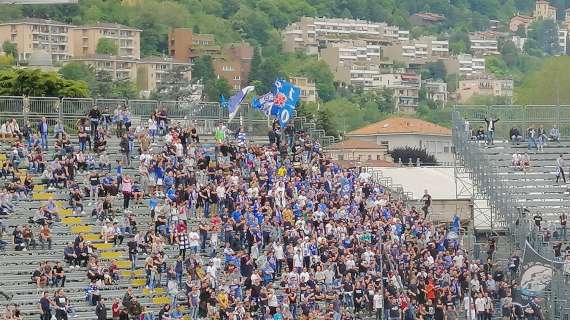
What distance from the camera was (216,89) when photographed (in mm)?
167500

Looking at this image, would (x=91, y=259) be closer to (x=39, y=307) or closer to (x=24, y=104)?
(x=39, y=307)

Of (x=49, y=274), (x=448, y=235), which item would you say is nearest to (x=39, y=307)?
(x=49, y=274)

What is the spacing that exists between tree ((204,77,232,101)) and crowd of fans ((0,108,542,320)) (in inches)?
4186

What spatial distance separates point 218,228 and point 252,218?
3.20 feet

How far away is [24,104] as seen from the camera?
54.1 meters

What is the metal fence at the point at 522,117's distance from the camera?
60.8m

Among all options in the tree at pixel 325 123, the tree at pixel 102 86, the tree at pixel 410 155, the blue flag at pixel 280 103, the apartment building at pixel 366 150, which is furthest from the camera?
the tree at pixel 102 86

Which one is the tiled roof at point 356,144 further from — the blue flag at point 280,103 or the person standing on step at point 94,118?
the person standing on step at point 94,118

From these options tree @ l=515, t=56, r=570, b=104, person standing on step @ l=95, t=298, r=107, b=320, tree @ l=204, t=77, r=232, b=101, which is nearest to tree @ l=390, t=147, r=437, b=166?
tree @ l=515, t=56, r=570, b=104

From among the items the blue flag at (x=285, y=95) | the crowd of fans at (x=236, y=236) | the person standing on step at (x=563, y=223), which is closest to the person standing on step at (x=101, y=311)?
the crowd of fans at (x=236, y=236)

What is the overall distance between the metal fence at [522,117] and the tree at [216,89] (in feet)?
322

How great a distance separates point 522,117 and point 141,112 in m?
12.0

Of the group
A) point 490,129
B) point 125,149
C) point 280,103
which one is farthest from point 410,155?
point 125,149

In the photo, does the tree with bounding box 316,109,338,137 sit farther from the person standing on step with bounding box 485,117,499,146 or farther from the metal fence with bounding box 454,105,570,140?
the person standing on step with bounding box 485,117,499,146
